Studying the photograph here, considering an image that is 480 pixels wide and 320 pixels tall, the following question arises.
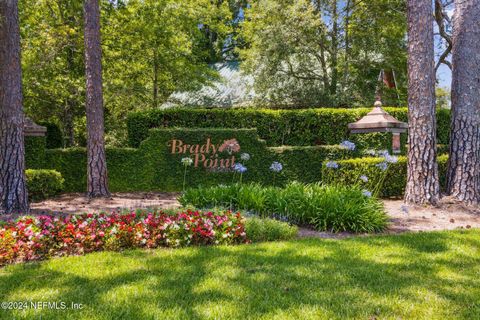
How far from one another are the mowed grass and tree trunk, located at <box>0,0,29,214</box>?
143 inches

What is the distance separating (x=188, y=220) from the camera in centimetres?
557

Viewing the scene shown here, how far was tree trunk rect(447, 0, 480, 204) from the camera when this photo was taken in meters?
8.52

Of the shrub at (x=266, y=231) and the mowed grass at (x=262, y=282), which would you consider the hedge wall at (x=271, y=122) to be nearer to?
the shrub at (x=266, y=231)

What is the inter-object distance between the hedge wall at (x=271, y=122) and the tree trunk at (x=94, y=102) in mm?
3056

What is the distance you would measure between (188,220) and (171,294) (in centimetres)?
212

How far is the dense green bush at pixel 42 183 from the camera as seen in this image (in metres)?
10.4

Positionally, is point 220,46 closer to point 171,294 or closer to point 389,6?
point 389,6

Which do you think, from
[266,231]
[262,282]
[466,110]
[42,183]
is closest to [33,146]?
[42,183]

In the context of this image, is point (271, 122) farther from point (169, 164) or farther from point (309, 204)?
point (309, 204)

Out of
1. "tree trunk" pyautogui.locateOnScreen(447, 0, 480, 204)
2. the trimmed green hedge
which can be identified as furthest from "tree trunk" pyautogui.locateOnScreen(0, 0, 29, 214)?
"tree trunk" pyautogui.locateOnScreen(447, 0, 480, 204)

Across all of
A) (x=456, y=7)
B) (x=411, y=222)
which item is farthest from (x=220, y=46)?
(x=411, y=222)

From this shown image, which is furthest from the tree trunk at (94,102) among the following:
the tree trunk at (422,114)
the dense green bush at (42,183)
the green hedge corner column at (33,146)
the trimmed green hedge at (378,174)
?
the tree trunk at (422,114)

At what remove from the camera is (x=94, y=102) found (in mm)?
10750

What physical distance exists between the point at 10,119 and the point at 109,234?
406 cm
